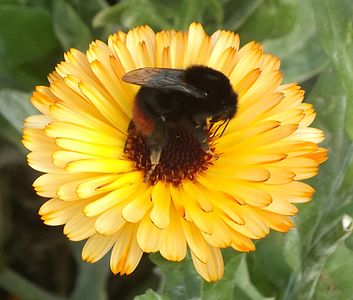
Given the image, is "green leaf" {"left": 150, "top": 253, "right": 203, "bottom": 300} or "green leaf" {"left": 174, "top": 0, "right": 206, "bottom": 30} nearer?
"green leaf" {"left": 150, "top": 253, "right": 203, "bottom": 300}

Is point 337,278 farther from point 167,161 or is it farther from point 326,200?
point 167,161

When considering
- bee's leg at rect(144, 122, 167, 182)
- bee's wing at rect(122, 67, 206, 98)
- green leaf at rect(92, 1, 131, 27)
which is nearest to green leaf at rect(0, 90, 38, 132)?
green leaf at rect(92, 1, 131, 27)

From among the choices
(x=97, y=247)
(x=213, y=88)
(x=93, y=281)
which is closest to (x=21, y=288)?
(x=93, y=281)

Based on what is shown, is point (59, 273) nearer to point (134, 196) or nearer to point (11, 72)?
point (11, 72)

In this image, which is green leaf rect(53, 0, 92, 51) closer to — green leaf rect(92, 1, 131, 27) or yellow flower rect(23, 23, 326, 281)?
green leaf rect(92, 1, 131, 27)

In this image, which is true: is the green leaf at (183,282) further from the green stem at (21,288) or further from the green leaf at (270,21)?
the green leaf at (270,21)
